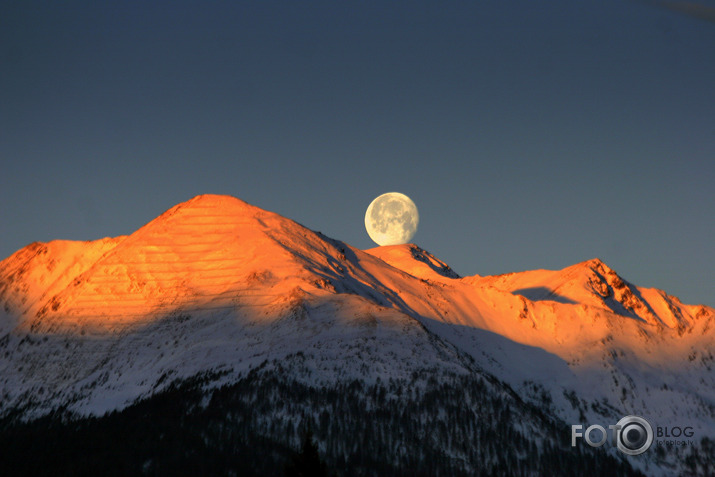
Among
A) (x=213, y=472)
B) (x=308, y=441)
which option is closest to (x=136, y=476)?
(x=213, y=472)

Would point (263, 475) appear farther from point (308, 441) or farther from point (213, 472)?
point (308, 441)

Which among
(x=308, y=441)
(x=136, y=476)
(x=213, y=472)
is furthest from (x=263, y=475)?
(x=308, y=441)

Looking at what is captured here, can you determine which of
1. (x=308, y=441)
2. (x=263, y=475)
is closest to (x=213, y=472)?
(x=263, y=475)

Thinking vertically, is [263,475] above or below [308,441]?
below

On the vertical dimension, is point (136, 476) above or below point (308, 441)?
below

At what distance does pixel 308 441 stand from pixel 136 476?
93461 mm

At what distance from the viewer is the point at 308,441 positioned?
118438mm

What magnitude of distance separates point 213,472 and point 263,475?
10.2 metres

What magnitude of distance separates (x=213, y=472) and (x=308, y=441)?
86054 millimetres

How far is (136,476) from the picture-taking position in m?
200

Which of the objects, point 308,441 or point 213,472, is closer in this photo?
point 308,441

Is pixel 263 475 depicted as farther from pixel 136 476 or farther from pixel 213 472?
pixel 136 476

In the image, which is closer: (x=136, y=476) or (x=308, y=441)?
(x=308, y=441)

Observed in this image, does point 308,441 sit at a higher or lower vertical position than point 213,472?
higher
